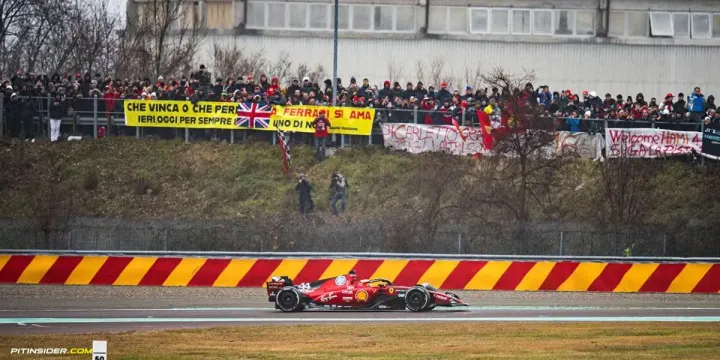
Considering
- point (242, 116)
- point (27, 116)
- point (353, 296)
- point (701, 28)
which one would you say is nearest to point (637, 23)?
point (701, 28)

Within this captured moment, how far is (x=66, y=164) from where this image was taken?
1656 inches

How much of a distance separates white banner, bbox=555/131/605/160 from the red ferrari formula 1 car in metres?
14.7

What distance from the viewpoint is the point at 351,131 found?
41.9 meters

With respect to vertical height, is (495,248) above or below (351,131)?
below

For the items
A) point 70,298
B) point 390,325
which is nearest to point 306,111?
point 70,298

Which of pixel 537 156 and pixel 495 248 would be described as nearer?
pixel 495 248

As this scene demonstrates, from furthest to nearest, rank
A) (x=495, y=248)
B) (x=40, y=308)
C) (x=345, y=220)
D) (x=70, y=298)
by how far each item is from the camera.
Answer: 1. (x=345, y=220)
2. (x=495, y=248)
3. (x=70, y=298)
4. (x=40, y=308)

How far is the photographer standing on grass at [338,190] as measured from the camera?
38.4m

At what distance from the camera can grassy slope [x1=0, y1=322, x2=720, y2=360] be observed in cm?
1966

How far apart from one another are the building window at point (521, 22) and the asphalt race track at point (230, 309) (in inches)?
980

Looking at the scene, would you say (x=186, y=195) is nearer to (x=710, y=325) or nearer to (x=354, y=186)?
(x=354, y=186)

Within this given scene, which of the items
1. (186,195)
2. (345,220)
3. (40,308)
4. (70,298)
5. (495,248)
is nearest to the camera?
(40,308)

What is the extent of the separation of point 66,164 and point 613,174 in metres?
17.5

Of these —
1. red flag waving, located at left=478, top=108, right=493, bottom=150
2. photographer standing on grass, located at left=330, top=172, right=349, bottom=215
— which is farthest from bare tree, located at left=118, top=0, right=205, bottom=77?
red flag waving, located at left=478, top=108, right=493, bottom=150
